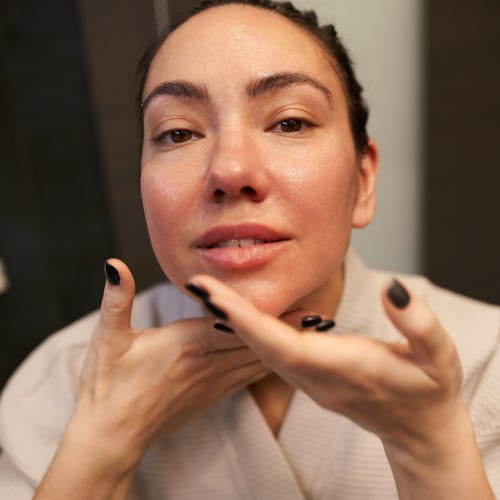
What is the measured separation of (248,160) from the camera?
59 cm

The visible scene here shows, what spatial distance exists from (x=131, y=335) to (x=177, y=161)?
27cm

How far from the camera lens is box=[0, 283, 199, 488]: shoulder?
0.81m

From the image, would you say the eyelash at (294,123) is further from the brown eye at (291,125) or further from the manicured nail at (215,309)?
the manicured nail at (215,309)

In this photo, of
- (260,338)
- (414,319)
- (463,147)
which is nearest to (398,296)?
(414,319)

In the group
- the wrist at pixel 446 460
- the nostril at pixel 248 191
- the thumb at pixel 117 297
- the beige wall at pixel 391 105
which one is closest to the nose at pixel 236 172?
the nostril at pixel 248 191

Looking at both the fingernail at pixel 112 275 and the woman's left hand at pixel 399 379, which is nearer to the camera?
the woman's left hand at pixel 399 379

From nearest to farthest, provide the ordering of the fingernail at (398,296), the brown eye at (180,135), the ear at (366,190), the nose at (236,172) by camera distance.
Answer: the fingernail at (398,296)
the nose at (236,172)
the brown eye at (180,135)
the ear at (366,190)

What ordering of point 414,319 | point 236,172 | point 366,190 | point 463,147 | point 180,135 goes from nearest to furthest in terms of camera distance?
point 414,319
point 236,172
point 180,135
point 366,190
point 463,147

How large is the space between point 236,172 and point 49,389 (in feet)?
1.96

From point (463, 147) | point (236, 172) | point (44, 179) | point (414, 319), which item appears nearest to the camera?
point (414, 319)

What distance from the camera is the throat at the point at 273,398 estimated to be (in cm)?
81

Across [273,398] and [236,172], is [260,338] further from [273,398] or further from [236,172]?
[273,398]

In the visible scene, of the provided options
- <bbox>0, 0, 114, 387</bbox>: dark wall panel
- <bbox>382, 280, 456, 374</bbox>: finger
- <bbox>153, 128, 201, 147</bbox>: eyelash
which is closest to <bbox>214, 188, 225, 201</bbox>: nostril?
<bbox>153, 128, 201, 147</bbox>: eyelash

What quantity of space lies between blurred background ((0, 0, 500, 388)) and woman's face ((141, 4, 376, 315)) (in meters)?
0.62
